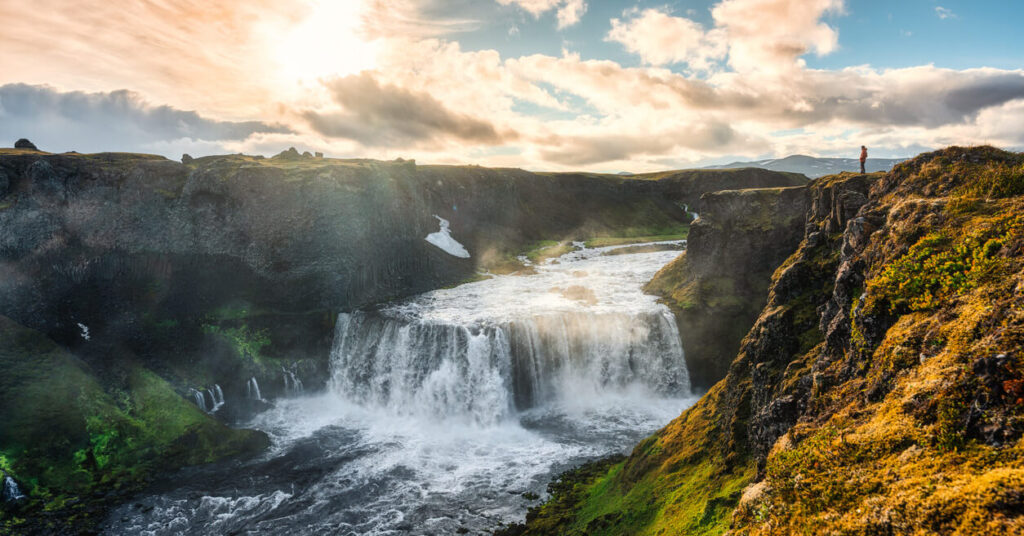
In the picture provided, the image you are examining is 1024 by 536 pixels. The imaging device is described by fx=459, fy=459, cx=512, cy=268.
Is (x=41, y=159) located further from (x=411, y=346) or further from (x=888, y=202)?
(x=888, y=202)

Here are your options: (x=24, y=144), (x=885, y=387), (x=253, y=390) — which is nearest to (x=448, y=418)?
(x=253, y=390)

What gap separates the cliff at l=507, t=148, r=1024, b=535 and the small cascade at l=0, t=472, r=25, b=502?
29966 millimetres

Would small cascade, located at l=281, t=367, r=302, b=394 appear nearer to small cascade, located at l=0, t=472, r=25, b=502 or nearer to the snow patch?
small cascade, located at l=0, t=472, r=25, b=502

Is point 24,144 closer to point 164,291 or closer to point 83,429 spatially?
point 164,291

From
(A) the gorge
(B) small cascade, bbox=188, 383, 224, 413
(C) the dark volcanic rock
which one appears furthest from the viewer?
(C) the dark volcanic rock

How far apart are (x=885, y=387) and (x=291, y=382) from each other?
44.0 m

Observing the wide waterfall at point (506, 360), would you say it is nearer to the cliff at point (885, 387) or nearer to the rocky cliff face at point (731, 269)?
the rocky cliff face at point (731, 269)

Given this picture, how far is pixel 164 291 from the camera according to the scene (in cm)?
4369

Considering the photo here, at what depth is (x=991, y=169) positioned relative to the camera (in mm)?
10156

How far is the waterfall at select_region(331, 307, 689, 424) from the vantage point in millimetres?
36250

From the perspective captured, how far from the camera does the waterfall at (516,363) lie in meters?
36.2

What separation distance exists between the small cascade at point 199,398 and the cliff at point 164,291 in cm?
49

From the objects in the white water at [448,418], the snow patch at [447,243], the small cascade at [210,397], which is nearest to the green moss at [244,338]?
the small cascade at [210,397]

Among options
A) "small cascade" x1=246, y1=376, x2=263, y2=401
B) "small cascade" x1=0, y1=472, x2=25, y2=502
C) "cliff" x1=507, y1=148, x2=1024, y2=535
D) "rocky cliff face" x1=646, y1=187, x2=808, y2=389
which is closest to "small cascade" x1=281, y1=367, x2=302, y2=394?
"small cascade" x1=246, y1=376, x2=263, y2=401
